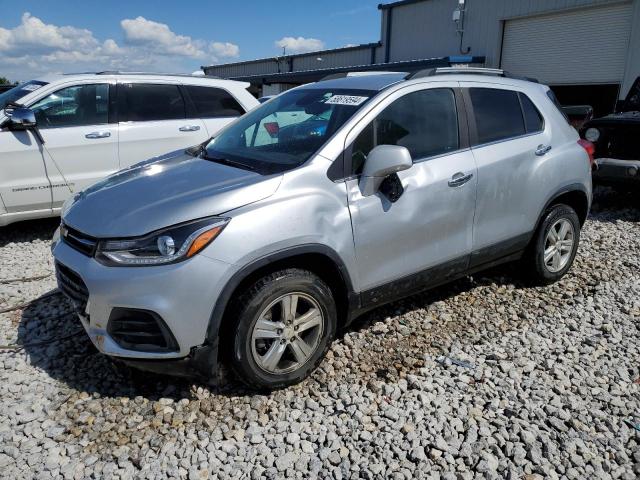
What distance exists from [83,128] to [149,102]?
845mm

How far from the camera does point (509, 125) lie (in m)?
3.96

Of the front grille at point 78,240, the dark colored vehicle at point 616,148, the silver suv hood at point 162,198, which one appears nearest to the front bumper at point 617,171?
the dark colored vehicle at point 616,148

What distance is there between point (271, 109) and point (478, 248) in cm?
190

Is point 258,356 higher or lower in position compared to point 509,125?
lower

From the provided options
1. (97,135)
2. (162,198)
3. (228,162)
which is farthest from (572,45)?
(162,198)

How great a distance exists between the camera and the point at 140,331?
2.64 metres

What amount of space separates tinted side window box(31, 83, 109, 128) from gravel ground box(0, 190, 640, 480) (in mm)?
2358

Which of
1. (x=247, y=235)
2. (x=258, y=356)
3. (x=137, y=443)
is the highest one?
(x=247, y=235)

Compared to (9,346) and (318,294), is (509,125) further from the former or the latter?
(9,346)

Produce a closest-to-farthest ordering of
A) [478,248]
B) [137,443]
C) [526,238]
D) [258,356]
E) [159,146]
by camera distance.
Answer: [137,443]
[258,356]
[478,248]
[526,238]
[159,146]

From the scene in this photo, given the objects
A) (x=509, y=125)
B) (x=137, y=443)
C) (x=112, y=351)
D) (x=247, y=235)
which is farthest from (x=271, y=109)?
(x=137, y=443)

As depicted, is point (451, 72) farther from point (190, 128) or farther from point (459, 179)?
point (190, 128)

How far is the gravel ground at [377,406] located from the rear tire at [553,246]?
1.24 feet

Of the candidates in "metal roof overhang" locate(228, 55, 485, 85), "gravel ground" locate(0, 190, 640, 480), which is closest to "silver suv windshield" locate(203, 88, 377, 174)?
"gravel ground" locate(0, 190, 640, 480)
